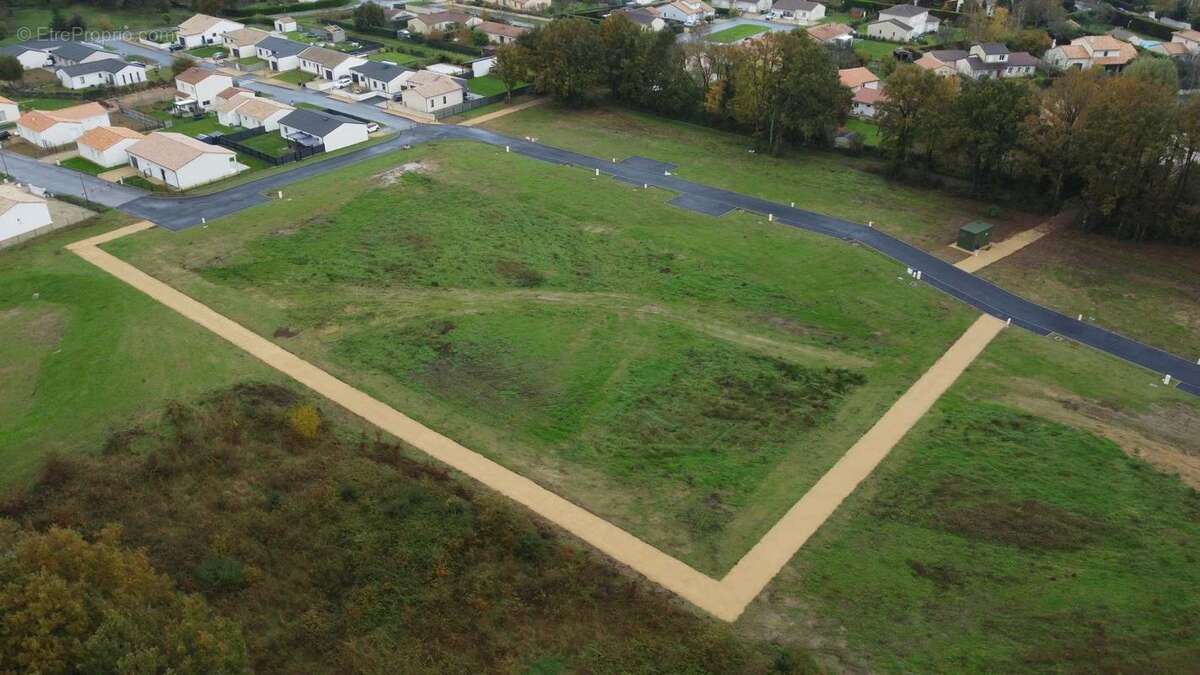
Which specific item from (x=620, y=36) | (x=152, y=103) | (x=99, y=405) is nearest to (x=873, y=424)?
(x=99, y=405)

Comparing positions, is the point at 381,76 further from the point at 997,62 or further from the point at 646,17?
the point at 997,62

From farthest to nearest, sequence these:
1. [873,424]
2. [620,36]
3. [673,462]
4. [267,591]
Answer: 1. [620,36]
2. [873,424]
3. [673,462]
4. [267,591]

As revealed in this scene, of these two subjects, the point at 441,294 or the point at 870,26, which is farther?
the point at 870,26

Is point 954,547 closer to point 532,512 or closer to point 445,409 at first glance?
point 532,512

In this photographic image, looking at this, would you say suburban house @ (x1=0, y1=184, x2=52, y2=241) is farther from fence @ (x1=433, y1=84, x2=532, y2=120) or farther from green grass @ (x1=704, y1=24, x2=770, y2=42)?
green grass @ (x1=704, y1=24, x2=770, y2=42)

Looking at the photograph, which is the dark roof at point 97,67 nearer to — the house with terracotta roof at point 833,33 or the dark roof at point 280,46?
the dark roof at point 280,46

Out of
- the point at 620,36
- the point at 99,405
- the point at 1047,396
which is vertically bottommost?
the point at 99,405

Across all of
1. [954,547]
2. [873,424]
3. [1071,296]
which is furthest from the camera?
[1071,296]
